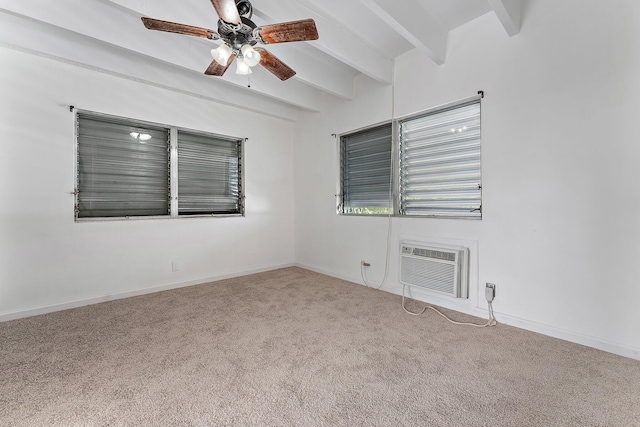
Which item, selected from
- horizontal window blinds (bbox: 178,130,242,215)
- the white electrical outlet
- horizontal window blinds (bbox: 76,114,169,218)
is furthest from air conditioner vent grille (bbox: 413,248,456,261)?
horizontal window blinds (bbox: 76,114,169,218)

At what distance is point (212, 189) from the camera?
4125 millimetres

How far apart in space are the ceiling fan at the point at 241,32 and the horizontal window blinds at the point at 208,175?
6.42 ft

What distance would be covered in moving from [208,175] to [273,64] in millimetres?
2264

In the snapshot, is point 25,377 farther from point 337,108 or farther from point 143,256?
point 337,108

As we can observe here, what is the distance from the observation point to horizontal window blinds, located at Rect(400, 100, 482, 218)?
2.75 metres

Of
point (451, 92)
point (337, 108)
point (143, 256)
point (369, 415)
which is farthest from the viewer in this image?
point (337, 108)

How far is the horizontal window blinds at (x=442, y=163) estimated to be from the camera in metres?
2.75

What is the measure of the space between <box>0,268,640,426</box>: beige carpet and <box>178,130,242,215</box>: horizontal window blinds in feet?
5.47

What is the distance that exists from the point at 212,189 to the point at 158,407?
3.09 metres

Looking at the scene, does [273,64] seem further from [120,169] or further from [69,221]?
[69,221]

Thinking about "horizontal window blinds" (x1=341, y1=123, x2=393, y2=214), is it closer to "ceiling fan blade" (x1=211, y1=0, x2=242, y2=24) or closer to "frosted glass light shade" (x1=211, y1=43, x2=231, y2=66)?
"frosted glass light shade" (x1=211, y1=43, x2=231, y2=66)

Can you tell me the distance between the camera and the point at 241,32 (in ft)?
6.52

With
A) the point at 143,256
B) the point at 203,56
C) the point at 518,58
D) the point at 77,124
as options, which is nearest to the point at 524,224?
the point at 518,58

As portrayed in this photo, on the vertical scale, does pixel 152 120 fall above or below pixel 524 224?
above
